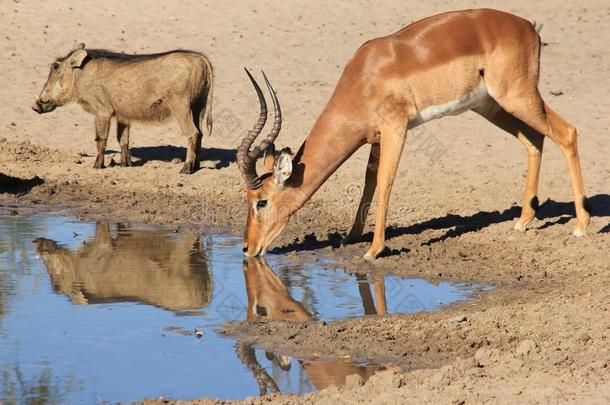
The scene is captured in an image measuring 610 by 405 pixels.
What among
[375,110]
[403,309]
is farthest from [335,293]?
[375,110]

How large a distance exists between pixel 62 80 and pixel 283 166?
5.81 m

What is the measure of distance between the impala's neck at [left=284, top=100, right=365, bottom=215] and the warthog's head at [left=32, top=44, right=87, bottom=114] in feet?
17.9

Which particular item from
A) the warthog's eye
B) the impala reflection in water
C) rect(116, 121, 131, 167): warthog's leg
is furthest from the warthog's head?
the warthog's eye

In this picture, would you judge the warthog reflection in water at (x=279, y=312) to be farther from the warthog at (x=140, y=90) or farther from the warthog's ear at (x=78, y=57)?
the warthog's ear at (x=78, y=57)

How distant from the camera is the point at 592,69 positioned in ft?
59.6

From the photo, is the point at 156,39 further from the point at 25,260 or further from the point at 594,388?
the point at 594,388

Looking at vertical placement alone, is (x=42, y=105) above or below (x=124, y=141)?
above

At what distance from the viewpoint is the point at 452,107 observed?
1019cm

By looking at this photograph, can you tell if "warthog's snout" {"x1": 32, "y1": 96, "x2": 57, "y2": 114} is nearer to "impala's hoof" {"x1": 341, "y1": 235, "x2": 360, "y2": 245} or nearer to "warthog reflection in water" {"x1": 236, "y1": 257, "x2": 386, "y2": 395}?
"impala's hoof" {"x1": 341, "y1": 235, "x2": 360, "y2": 245}

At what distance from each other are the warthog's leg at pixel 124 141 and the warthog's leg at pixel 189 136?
2.27ft

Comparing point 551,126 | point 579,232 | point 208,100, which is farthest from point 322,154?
point 208,100

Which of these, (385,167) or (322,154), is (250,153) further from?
(385,167)

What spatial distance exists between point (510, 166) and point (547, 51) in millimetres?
6587

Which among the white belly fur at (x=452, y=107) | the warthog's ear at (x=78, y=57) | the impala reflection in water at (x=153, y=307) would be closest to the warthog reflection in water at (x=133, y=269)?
the impala reflection in water at (x=153, y=307)
